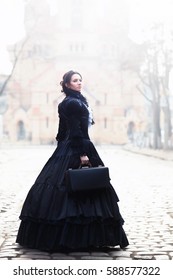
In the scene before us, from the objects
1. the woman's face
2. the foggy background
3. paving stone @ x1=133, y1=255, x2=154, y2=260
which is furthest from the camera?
the foggy background

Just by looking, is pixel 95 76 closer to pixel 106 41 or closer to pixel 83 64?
pixel 83 64

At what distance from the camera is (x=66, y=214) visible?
518 cm

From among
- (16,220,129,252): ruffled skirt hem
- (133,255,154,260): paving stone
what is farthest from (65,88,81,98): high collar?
(133,255,154,260): paving stone

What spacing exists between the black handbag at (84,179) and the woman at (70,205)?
14 cm

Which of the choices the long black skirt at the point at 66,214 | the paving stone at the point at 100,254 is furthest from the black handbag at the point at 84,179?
the paving stone at the point at 100,254

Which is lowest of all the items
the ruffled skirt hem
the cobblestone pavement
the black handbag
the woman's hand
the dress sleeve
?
the cobblestone pavement

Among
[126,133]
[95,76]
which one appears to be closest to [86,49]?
[95,76]

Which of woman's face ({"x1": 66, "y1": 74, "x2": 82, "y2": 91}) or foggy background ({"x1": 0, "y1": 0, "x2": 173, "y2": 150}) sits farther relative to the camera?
foggy background ({"x1": 0, "y1": 0, "x2": 173, "y2": 150})

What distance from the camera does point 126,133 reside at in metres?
61.6

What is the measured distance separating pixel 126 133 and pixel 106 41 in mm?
17628

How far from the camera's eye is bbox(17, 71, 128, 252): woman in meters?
5.22

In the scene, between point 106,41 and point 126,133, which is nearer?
point 126,133

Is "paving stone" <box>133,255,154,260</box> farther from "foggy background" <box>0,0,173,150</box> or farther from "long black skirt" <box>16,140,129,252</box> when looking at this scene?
"foggy background" <box>0,0,173,150</box>

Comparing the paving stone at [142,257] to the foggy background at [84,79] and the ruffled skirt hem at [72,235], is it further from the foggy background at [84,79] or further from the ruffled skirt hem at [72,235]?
the foggy background at [84,79]
